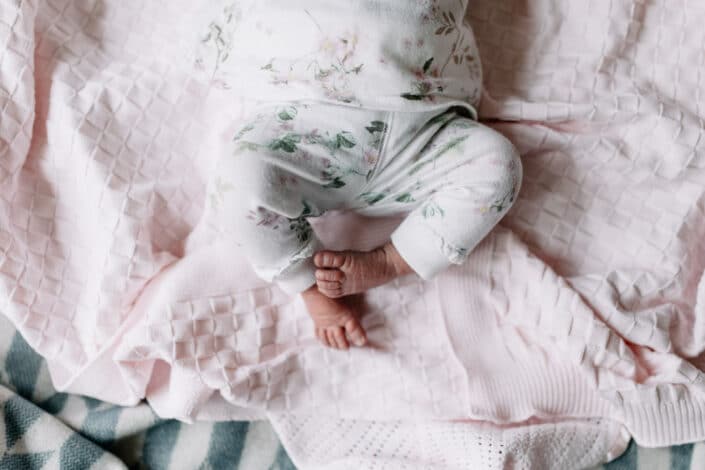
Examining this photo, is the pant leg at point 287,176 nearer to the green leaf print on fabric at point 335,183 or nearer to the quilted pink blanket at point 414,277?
the green leaf print on fabric at point 335,183

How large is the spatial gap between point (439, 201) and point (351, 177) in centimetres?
13

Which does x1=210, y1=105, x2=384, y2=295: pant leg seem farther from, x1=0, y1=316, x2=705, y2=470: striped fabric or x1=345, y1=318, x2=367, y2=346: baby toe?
x1=0, y1=316, x2=705, y2=470: striped fabric

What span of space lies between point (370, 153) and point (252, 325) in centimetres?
32

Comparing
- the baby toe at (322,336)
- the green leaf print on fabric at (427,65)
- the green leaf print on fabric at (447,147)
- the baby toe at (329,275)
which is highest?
the green leaf print on fabric at (427,65)

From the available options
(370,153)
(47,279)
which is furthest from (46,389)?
(370,153)

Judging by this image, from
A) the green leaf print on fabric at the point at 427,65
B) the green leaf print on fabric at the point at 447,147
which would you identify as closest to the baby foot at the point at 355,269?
the green leaf print on fabric at the point at 447,147

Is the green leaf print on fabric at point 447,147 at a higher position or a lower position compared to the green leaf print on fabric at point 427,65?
lower

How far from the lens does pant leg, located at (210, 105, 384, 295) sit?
2.87 ft

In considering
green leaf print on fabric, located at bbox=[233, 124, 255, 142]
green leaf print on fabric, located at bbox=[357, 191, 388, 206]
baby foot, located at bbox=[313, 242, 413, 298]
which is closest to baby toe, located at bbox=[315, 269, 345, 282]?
baby foot, located at bbox=[313, 242, 413, 298]

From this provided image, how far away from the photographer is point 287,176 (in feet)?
2.92

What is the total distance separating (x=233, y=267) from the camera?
101 centimetres

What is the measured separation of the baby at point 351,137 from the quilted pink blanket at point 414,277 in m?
0.10

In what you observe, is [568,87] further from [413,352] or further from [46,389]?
[46,389]

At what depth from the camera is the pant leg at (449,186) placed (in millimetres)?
906
